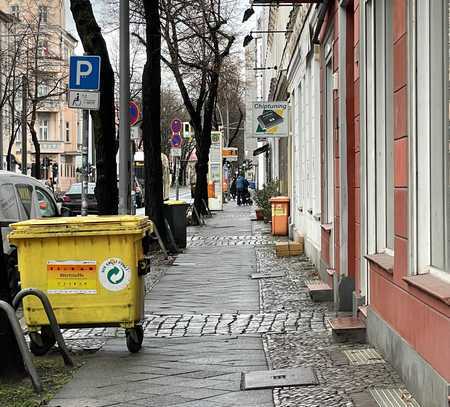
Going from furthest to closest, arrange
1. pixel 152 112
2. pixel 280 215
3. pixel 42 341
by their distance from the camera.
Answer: pixel 280 215 < pixel 152 112 < pixel 42 341

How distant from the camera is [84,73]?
11.3 metres

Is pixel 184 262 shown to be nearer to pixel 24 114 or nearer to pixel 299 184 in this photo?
pixel 299 184

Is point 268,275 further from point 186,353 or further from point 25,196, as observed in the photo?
point 186,353

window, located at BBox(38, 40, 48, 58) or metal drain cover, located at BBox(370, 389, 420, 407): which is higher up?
window, located at BBox(38, 40, 48, 58)

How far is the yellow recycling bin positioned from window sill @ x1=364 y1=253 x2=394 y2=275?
6.87 feet

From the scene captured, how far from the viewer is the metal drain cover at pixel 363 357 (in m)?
7.09

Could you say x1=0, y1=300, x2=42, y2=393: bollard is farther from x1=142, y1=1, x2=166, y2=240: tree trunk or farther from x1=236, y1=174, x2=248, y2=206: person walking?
x1=236, y1=174, x2=248, y2=206: person walking

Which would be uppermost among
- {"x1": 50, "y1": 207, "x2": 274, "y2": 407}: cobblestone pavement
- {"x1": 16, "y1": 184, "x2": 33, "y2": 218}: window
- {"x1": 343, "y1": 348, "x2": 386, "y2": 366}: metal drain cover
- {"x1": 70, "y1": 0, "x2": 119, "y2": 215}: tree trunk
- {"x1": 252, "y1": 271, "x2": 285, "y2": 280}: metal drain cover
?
{"x1": 70, "y1": 0, "x2": 119, "y2": 215}: tree trunk

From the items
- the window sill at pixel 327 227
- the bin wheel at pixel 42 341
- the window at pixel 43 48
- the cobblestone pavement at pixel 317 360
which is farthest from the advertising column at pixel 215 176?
the bin wheel at pixel 42 341

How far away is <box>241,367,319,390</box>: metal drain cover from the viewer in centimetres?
659

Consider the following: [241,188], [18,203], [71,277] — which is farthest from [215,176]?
[71,277]

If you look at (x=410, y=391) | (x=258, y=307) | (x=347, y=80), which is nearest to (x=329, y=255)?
(x=258, y=307)

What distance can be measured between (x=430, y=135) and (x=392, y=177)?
187cm

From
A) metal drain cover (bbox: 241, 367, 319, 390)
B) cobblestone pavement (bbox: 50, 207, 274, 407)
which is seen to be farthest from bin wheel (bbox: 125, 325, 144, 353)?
metal drain cover (bbox: 241, 367, 319, 390)
